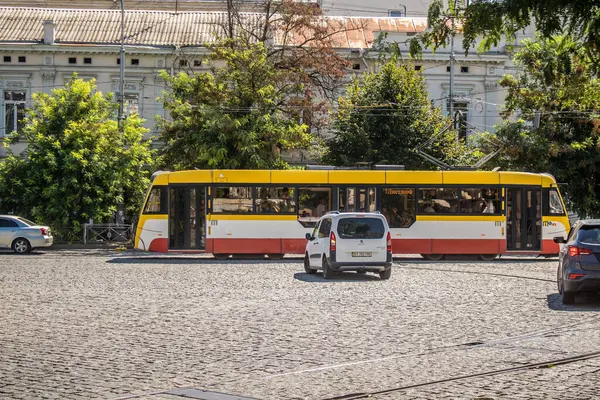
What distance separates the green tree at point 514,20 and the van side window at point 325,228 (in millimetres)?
18711

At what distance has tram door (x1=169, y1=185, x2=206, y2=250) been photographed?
3781 centimetres

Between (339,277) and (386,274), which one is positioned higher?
(386,274)

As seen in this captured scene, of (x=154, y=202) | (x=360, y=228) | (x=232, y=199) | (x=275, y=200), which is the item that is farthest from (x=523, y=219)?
(x=154, y=202)

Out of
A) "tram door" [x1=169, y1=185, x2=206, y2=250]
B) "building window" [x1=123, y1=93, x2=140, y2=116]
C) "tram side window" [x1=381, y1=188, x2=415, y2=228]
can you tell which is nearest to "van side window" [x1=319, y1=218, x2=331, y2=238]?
"tram side window" [x1=381, y1=188, x2=415, y2=228]

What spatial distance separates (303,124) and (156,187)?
11588 mm

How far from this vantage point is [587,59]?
32.9 ft

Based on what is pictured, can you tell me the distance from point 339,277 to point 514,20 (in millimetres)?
20139

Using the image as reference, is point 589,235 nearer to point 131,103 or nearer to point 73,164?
point 73,164

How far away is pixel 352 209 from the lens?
1503 inches

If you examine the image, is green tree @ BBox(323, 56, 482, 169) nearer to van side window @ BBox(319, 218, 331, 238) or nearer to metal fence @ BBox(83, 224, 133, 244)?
metal fence @ BBox(83, 224, 133, 244)

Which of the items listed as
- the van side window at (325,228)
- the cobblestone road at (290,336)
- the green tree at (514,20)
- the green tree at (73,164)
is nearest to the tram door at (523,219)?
the cobblestone road at (290,336)

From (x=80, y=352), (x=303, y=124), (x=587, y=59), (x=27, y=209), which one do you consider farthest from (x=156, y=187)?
(x=587, y=59)

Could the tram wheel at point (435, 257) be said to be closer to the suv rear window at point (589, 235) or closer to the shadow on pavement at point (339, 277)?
the shadow on pavement at point (339, 277)

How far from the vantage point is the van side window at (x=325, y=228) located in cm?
2848
